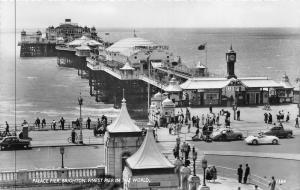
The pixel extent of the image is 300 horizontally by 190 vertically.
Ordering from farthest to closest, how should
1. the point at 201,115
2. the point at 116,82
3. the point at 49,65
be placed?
the point at 49,65, the point at 116,82, the point at 201,115

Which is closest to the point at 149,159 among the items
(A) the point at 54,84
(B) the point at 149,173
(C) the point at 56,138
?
(B) the point at 149,173

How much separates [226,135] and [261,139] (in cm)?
206

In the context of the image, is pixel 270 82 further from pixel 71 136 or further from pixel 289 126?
pixel 71 136

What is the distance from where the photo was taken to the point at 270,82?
52.7 m

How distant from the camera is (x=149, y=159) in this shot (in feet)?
67.3

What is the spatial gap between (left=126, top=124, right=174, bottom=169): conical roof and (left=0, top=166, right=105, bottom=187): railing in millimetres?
3536

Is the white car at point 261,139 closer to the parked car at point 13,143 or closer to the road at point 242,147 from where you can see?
the road at point 242,147

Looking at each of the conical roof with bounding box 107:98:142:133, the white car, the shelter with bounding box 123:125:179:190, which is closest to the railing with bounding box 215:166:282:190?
the conical roof with bounding box 107:98:142:133

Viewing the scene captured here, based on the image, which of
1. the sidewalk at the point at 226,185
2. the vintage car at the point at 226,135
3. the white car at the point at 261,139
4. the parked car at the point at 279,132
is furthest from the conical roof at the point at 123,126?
the parked car at the point at 279,132

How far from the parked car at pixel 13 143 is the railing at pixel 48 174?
9.71 meters

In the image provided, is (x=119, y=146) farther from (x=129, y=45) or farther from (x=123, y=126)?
(x=129, y=45)

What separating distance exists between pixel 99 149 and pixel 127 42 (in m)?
68.6

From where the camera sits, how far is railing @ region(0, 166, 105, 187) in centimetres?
2361

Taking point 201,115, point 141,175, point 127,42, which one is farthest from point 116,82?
point 141,175
